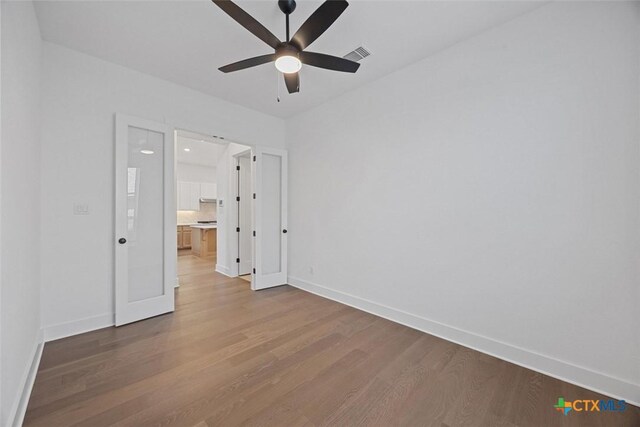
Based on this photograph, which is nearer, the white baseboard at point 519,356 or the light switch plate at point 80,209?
the white baseboard at point 519,356

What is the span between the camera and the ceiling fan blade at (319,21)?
1.54m

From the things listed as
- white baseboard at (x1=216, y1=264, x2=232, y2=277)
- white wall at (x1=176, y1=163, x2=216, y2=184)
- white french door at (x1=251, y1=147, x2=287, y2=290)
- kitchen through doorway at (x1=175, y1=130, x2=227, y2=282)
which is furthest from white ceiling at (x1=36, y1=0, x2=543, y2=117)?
white wall at (x1=176, y1=163, x2=216, y2=184)

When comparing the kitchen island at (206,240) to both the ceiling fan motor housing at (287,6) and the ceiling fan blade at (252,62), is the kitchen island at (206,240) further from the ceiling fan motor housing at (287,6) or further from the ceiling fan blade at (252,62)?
the ceiling fan motor housing at (287,6)

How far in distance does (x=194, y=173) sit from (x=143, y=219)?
21.2ft

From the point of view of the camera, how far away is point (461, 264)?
8.34ft

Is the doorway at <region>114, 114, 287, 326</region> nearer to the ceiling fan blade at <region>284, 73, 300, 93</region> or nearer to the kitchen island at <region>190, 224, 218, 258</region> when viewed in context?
the ceiling fan blade at <region>284, 73, 300, 93</region>

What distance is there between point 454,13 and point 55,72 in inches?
153

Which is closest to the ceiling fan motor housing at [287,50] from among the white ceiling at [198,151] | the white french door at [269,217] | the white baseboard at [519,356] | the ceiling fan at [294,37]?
the ceiling fan at [294,37]

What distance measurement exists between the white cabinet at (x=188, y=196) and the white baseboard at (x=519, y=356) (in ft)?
24.0

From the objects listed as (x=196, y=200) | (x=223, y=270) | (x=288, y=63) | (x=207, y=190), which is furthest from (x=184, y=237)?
(x=288, y=63)

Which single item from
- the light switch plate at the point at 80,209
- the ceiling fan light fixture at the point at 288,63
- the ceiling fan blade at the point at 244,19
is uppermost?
the ceiling fan blade at the point at 244,19

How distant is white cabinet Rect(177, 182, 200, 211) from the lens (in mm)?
8398

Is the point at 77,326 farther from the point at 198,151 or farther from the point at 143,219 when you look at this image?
the point at 198,151

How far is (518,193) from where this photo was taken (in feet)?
7.23
